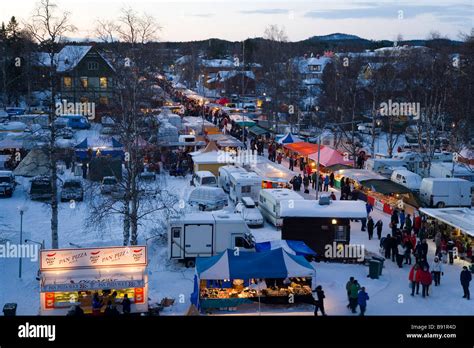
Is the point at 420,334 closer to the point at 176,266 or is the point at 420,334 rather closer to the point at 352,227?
the point at 176,266

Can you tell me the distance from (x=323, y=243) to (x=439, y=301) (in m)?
3.72

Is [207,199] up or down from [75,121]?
down

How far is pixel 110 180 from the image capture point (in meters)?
21.7

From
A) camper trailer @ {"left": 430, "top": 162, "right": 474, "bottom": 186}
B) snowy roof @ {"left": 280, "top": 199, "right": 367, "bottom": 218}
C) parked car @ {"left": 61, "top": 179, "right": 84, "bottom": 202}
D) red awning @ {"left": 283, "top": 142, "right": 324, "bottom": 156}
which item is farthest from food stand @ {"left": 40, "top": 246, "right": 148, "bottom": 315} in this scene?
camper trailer @ {"left": 430, "top": 162, "right": 474, "bottom": 186}

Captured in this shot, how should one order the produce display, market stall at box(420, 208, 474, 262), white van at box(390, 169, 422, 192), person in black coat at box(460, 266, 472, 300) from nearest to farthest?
the produce display, person in black coat at box(460, 266, 472, 300), market stall at box(420, 208, 474, 262), white van at box(390, 169, 422, 192)

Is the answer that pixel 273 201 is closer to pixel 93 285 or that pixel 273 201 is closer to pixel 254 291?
pixel 254 291

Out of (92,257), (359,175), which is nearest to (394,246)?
(92,257)

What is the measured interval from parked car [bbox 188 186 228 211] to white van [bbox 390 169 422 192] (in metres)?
7.45

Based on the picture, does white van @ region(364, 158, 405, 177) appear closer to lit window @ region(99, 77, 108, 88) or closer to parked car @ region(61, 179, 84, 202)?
parked car @ region(61, 179, 84, 202)

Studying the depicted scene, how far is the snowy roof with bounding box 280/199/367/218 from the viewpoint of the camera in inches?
614

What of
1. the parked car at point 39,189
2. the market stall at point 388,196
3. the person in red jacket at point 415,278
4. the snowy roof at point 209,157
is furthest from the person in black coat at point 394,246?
the parked car at point 39,189

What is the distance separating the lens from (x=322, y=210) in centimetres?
1575

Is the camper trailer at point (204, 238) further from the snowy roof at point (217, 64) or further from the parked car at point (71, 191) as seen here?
the snowy roof at point (217, 64)

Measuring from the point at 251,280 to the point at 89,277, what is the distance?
127 inches
